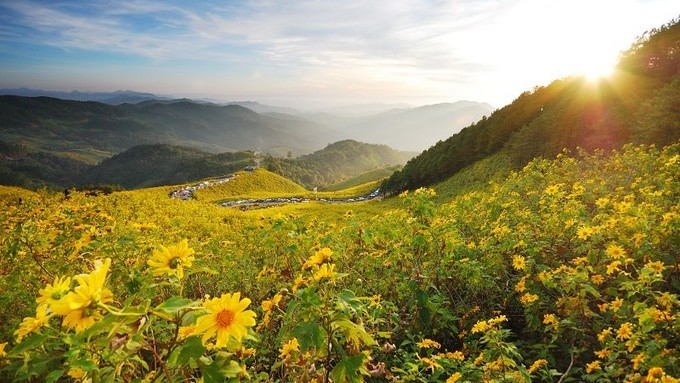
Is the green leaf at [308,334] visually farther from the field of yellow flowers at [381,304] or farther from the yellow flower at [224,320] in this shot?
the yellow flower at [224,320]

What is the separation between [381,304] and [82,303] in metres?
3.58

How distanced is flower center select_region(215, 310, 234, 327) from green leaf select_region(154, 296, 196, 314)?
0.56ft

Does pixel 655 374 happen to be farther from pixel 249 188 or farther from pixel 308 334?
pixel 249 188

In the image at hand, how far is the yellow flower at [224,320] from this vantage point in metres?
1.82

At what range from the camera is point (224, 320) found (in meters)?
1.87

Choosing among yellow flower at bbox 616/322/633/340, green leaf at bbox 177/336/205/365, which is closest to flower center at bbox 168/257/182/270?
green leaf at bbox 177/336/205/365

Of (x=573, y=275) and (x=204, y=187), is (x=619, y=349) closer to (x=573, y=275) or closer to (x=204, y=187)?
(x=573, y=275)

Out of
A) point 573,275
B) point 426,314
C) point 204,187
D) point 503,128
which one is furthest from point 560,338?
point 204,187

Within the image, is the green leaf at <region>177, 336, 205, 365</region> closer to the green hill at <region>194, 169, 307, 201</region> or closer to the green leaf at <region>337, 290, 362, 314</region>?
the green leaf at <region>337, 290, 362, 314</region>

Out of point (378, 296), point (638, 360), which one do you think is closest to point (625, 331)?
point (638, 360)

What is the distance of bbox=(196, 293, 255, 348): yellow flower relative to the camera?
1.82 metres

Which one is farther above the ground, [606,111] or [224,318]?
[606,111]

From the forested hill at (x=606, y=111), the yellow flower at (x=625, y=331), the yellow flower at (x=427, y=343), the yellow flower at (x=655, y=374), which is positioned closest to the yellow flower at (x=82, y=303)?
the yellow flower at (x=427, y=343)

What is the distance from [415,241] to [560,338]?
2.10 meters
